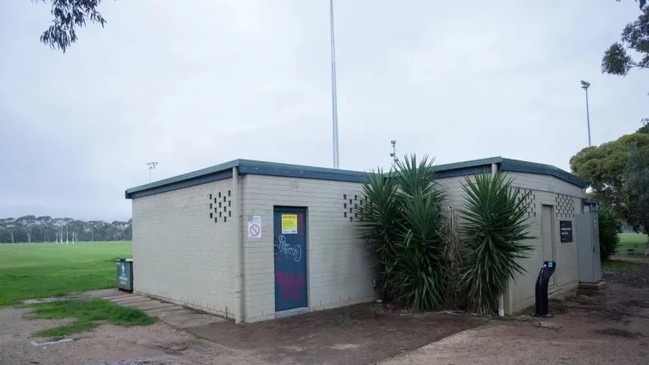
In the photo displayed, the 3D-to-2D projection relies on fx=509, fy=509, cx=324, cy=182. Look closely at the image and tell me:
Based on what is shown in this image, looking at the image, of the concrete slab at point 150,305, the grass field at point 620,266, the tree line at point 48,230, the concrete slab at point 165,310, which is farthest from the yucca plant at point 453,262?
the tree line at point 48,230

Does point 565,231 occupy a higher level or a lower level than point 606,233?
higher

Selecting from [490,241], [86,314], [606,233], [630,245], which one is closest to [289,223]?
[490,241]

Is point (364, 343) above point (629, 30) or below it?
below

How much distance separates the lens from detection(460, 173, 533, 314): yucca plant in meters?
10.1

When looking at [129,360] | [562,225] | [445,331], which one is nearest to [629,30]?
[562,225]

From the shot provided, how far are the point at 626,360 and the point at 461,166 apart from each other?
5282 millimetres

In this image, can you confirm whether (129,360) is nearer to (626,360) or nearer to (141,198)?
(626,360)

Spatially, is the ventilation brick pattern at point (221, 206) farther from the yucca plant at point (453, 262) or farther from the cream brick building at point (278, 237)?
the yucca plant at point (453, 262)

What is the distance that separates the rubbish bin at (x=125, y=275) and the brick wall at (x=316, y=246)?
6827 mm

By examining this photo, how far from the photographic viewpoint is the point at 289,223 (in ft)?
36.3

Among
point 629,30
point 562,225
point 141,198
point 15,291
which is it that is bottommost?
point 15,291

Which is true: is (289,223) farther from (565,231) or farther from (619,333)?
(565,231)

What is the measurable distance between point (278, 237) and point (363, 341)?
3249mm

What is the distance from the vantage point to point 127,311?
1119cm
